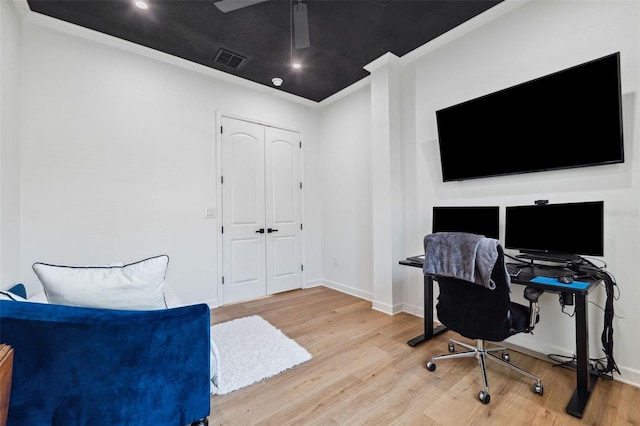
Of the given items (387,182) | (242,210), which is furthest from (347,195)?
(242,210)

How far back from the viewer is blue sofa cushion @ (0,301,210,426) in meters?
0.98

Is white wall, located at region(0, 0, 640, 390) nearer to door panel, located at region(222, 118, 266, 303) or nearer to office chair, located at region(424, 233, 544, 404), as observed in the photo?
door panel, located at region(222, 118, 266, 303)

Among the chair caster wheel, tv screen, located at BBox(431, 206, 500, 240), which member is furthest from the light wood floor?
tv screen, located at BBox(431, 206, 500, 240)

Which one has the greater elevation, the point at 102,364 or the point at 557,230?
the point at 557,230

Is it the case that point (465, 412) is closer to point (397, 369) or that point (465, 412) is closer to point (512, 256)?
point (397, 369)

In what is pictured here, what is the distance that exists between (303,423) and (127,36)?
12.4 feet

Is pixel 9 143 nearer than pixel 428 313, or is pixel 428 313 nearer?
pixel 9 143

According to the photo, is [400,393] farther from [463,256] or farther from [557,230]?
[557,230]

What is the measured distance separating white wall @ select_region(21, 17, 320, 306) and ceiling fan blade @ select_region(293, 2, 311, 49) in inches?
68.6

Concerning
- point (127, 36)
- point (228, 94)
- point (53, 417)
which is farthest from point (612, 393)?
point (127, 36)

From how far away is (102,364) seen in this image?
1.05 meters

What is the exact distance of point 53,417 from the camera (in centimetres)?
101

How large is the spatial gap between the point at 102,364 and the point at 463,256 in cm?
195

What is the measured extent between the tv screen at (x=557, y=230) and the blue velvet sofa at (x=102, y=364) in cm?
238
